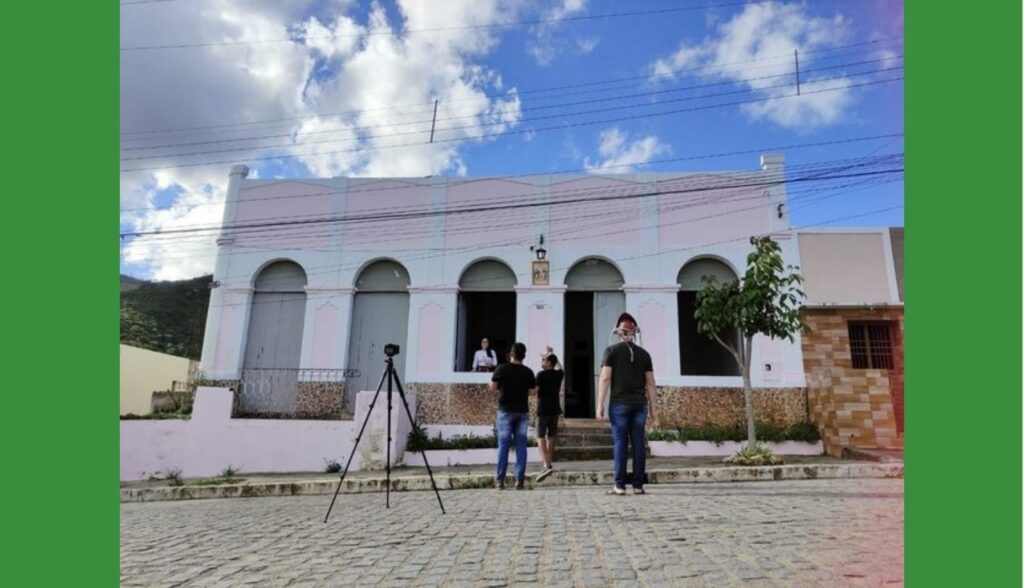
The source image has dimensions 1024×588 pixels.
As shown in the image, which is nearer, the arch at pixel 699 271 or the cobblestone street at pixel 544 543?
the cobblestone street at pixel 544 543

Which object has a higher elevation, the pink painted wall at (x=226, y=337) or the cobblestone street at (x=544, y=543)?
the pink painted wall at (x=226, y=337)

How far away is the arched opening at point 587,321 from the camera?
10.2 m

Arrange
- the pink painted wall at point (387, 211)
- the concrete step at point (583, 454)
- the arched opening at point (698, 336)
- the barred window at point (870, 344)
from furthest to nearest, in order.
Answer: the pink painted wall at point (387, 211) < the arched opening at point (698, 336) < the barred window at point (870, 344) < the concrete step at point (583, 454)

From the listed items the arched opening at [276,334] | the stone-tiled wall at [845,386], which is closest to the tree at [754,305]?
the stone-tiled wall at [845,386]

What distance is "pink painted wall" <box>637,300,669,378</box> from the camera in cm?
973

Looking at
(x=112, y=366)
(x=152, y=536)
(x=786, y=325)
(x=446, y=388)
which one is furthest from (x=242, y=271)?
(x=112, y=366)

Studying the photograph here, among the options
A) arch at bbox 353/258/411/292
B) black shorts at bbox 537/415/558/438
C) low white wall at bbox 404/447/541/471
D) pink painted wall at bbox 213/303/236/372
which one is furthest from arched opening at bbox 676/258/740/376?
pink painted wall at bbox 213/303/236/372

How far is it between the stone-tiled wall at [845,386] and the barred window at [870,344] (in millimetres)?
109

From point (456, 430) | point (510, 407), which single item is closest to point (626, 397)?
point (510, 407)

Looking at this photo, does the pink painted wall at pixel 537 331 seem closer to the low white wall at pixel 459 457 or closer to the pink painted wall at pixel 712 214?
the low white wall at pixel 459 457

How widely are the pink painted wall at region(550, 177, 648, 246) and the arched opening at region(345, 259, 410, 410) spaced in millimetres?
2898

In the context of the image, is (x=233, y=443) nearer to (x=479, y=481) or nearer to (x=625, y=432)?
(x=479, y=481)

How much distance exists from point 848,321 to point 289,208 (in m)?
9.50

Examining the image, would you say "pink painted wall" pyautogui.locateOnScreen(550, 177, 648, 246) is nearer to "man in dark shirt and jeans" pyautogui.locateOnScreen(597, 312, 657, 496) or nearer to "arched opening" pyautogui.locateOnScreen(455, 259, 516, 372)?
"arched opening" pyautogui.locateOnScreen(455, 259, 516, 372)
